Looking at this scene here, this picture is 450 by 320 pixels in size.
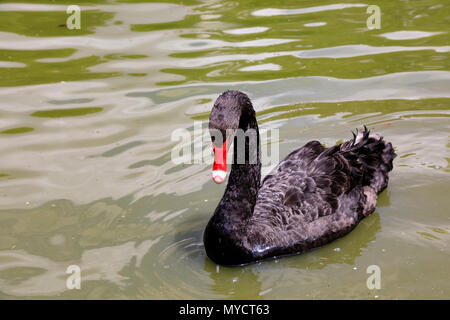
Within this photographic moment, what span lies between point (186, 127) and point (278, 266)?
103 inches

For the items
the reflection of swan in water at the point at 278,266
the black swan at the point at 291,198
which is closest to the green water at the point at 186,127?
the reflection of swan in water at the point at 278,266

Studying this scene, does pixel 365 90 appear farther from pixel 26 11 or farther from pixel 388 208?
pixel 26 11

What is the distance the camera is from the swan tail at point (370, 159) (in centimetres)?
542

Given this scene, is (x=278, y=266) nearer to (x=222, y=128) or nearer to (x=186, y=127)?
(x=222, y=128)

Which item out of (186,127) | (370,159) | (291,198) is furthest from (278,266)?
(186,127)

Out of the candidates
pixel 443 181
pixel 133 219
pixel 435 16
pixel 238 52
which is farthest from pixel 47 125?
pixel 435 16

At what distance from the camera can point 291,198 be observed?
494 centimetres

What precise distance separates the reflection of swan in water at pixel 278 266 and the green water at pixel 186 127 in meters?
0.01

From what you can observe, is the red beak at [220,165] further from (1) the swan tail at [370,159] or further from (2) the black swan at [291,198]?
(1) the swan tail at [370,159]

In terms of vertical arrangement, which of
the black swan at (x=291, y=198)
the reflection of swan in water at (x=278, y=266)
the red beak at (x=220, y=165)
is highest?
the red beak at (x=220, y=165)

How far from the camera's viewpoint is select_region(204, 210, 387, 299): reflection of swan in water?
443 centimetres

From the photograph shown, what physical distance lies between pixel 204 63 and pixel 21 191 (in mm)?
3490

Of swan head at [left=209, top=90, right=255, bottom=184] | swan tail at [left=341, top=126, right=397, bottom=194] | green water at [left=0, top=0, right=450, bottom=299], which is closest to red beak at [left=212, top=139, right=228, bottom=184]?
swan head at [left=209, top=90, right=255, bottom=184]

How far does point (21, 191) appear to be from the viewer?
580 cm
